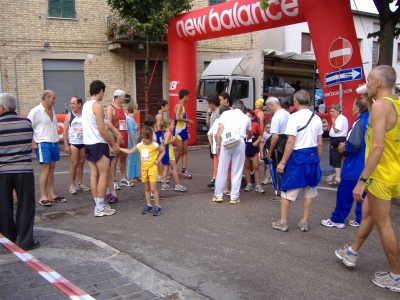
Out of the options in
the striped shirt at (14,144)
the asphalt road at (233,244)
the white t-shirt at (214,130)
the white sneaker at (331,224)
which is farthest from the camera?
the white t-shirt at (214,130)

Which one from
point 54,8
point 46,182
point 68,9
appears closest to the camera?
point 46,182

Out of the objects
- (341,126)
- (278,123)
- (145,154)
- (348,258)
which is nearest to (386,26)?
(341,126)

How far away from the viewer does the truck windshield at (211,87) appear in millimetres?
15961

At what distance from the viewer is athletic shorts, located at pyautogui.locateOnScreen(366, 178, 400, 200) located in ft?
12.3

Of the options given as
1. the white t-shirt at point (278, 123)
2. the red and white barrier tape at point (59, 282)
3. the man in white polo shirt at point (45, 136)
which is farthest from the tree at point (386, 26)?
the red and white barrier tape at point (59, 282)

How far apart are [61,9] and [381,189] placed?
15104 mm

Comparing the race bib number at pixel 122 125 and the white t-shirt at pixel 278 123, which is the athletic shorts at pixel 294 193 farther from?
the race bib number at pixel 122 125

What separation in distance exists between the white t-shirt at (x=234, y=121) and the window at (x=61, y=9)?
11545 millimetres

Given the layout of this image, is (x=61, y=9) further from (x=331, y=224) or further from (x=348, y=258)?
(x=348, y=258)

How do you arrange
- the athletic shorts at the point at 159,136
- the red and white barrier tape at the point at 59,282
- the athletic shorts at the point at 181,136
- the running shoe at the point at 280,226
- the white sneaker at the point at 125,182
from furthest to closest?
the athletic shorts at the point at 181,136 < the white sneaker at the point at 125,182 < the athletic shorts at the point at 159,136 < the running shoe at the point at 280,226 < the red and white barrier tape at the point at 59,282

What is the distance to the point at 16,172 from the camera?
15.4 feet

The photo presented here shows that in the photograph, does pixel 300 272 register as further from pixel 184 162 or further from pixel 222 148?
pixel 184 162

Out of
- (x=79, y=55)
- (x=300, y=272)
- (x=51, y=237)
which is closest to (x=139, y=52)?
(x=79, y=55)

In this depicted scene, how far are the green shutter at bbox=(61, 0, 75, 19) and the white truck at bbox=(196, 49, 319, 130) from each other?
5.74m
